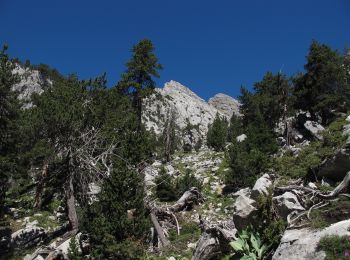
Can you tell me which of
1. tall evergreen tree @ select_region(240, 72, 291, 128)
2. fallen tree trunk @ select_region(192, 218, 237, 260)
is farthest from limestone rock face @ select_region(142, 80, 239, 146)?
fallen tree trunk @ select_region(192, 218, 237, 260)

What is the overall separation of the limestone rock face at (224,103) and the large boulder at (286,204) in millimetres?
161094

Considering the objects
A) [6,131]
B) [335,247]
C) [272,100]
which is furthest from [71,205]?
[272,100]

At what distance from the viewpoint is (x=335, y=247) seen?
9.25 m

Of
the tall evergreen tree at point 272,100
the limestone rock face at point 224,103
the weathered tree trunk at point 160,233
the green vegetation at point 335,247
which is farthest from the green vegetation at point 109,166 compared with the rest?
the limestone rock face at point 224,103

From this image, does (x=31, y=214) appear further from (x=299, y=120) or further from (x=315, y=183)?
(x=299, y=120)

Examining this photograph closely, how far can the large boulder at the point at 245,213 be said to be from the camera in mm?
13047

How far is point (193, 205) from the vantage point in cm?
2380

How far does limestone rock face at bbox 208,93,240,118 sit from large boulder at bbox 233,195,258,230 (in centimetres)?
16122

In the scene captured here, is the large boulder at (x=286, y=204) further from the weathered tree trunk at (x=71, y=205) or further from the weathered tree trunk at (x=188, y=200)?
the weathered tree trunk at (x=71, y=205)

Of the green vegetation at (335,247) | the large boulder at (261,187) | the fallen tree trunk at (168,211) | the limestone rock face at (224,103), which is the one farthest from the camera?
the limestone rock face at (224,103)

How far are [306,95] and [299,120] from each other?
2915 mm

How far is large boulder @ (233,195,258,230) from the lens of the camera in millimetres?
13047

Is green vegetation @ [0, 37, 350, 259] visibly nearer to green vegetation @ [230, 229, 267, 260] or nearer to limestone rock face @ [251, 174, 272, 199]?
green vegetation @ [230, 229, 267, 260]

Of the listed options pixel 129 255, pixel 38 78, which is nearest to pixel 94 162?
pixel 129 255
